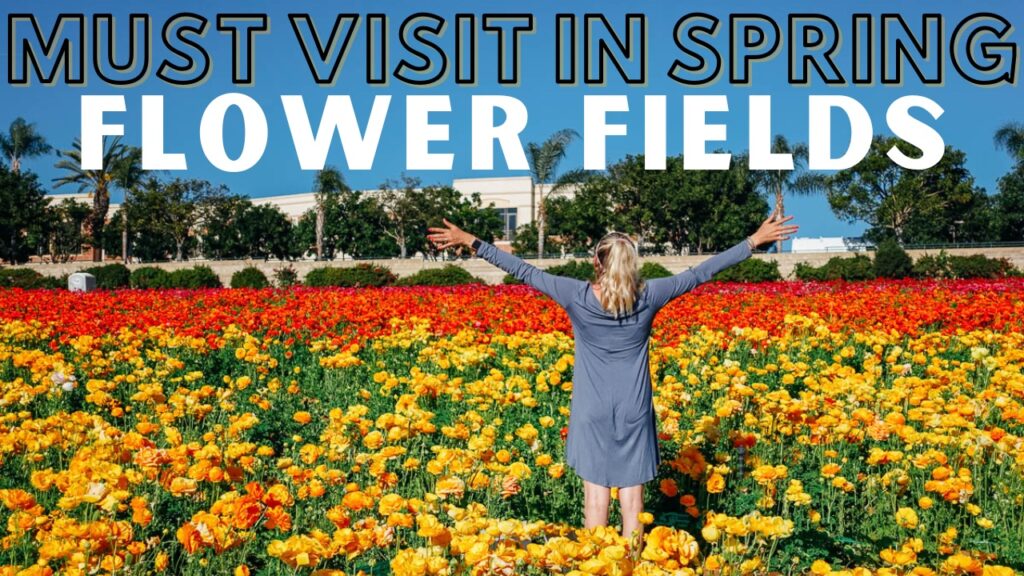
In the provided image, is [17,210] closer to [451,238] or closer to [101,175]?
[101,175]

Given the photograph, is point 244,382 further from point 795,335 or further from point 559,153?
point 559,153

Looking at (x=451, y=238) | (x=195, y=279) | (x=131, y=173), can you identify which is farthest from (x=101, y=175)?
(x=451, y=238)

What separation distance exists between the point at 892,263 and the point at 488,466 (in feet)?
79.4

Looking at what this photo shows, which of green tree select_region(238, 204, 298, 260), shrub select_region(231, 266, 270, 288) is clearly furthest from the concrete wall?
green tree select_region(238, 204, 298, 260)

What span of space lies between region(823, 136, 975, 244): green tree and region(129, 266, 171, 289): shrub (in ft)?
114

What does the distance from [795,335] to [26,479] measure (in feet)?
22.2

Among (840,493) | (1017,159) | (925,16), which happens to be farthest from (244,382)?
(1017,159)

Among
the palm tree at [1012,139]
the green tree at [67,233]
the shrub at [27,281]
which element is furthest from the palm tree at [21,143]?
the palm tree at [1012,139]

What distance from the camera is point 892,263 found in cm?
2491

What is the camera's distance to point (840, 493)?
450cm

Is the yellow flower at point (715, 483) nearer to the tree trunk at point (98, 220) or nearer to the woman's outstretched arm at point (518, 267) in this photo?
the woman's outstretched arm at point (518, 267)

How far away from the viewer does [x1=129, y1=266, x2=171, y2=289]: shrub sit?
2834cm

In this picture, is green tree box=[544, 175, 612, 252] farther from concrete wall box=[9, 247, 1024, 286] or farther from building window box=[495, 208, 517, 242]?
building window box=[495, 208, 517, 242]

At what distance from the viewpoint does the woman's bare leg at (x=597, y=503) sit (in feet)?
11.8
